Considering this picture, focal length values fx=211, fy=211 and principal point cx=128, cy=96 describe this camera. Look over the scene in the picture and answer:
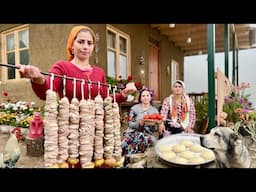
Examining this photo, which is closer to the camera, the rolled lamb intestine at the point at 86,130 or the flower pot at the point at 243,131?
the rolled lamb intestine at the point at 86,130

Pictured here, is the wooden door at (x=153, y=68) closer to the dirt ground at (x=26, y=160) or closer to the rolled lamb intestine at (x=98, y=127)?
the rolled lamb intestine at (x=98, y=127)

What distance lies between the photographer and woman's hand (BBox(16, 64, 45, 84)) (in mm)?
460

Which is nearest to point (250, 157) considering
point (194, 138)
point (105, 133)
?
point (194, 138)

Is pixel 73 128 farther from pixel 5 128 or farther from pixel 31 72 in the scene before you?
pixel 5 128

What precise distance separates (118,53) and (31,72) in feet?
1.72

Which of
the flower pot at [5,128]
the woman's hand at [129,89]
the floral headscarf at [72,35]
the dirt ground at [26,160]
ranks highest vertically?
the floral headscarf at [72,35]

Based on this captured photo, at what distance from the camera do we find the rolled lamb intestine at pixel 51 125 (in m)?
0.48

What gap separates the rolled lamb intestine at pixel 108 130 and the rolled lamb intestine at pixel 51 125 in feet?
0.44

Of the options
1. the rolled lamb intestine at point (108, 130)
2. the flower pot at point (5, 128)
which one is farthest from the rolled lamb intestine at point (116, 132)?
the flower pot at point (5, 128)

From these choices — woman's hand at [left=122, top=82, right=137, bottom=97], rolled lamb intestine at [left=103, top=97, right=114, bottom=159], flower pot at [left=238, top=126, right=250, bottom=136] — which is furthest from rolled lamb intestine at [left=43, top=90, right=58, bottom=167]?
flower pot at [left=238, top=126, right=250, bottom=136]

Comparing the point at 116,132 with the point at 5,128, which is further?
the point at 5,128

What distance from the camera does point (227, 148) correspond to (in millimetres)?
658

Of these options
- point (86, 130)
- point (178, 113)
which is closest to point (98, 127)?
point (86, 130)

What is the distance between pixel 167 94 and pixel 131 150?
269 millimetres
